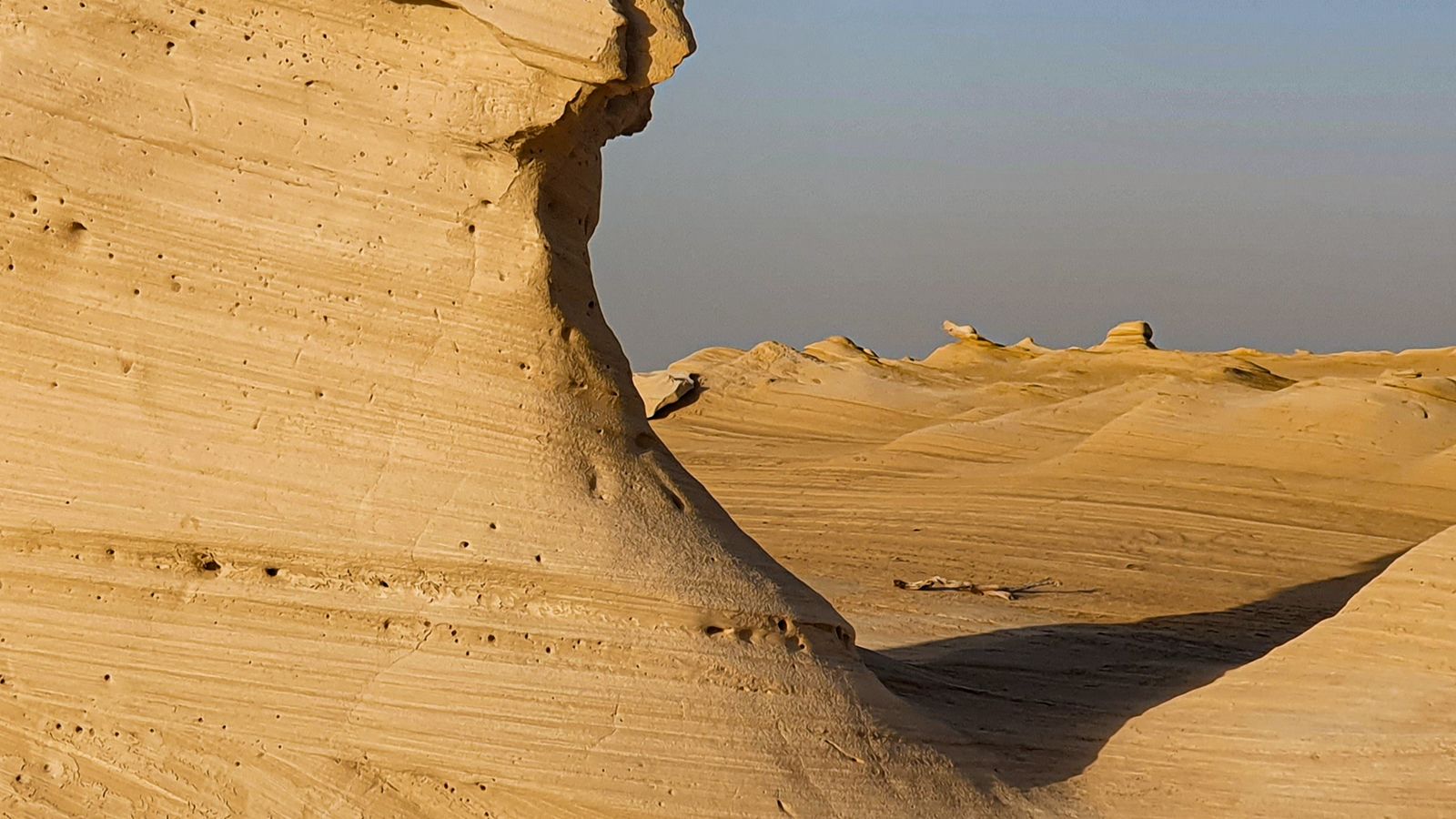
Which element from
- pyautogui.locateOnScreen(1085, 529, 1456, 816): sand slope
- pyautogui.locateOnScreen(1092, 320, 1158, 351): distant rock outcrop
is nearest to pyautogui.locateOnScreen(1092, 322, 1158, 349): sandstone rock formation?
pyautogui.locateOnScreen(1092, 320, 1158, 351): distant rock outcrop

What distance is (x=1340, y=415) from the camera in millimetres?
13914

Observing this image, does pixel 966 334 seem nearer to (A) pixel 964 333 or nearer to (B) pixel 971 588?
(A) pixel 964 333

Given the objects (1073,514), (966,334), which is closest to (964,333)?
(966,334)

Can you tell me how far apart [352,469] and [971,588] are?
20.4 ft

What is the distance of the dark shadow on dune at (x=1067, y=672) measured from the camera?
5.73 m

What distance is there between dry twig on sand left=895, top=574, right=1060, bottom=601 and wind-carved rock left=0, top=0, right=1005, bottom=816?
5041 millimetres

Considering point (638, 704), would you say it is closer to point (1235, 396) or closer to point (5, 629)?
point (5, 629)

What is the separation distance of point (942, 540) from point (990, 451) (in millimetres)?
3617

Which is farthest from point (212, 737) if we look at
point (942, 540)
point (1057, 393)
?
point (1057, 393)

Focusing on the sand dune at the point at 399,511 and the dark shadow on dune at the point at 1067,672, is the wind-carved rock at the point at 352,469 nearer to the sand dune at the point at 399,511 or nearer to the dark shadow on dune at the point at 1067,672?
the sand dune at the point at 399,511

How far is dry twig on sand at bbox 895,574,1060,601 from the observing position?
1015 cm

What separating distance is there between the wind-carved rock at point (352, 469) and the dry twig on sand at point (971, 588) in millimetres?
5041

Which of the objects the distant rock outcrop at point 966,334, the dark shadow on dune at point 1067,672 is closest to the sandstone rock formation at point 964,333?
the distant rock outcrop at point 966,334

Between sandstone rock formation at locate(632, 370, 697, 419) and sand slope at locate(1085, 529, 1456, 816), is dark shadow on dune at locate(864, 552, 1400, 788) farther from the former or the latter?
sandstone rock formation at locate(632, 370, 697, 419)
